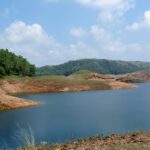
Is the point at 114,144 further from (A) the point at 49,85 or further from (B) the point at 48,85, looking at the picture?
(B) the point at 48,85

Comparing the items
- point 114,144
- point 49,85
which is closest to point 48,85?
point 49,85

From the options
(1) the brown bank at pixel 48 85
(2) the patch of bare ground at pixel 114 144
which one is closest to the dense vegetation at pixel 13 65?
(1) the brown bank at pixel 48 85

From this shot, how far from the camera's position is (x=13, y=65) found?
385ft

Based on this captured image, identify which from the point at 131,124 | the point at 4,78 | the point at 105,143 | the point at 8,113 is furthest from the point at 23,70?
the point at 105,143

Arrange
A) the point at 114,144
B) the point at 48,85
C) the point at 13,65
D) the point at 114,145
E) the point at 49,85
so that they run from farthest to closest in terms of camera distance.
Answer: the point at 13,65 → the point at 48,85 → the point at 49,85 → the point at 114,144 → the point at 114,145

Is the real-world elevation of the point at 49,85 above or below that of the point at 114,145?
above

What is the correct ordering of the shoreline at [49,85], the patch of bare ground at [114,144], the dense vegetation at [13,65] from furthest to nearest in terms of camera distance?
1. the dense vegetation at [13,65]
2. the shoreline at [49,85]
3. the patch of bare ground at [114,144]

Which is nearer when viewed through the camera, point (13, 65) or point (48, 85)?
point (48, 85)

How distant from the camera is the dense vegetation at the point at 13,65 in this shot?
114 meters

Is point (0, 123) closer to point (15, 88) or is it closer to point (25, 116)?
point (25, 116)

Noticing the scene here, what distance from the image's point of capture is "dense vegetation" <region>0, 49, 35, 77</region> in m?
114

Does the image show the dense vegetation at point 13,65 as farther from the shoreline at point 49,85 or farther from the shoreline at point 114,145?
the shoreline at point 114,145

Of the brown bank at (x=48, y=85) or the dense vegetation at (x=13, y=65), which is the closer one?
the brown bank at (x=48, y=85)

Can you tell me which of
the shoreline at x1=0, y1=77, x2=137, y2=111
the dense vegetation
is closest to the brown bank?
the shoreline at x1=0, y1=77, x2=137, y2=111
